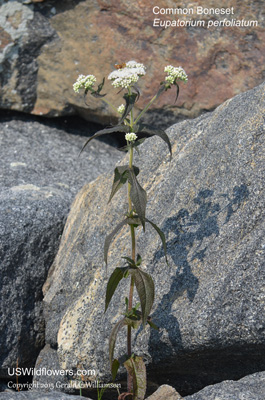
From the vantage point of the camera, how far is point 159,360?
2326 mm

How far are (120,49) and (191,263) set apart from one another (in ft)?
8.14

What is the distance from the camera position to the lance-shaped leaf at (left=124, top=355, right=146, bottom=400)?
85.4 inches

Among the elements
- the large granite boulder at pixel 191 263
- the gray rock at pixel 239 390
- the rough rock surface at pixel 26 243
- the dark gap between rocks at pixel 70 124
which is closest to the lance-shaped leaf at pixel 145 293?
the large granite boulder at pixel 191 263

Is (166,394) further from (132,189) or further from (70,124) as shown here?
(70,124)

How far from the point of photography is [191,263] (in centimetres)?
237

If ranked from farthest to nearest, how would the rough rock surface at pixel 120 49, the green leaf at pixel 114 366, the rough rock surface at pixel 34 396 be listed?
the rough rock surface at pixel 120 49, the green leaf at pixel 114 366, the rough rock surface at pixel 34 396

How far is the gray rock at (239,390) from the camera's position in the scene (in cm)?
203

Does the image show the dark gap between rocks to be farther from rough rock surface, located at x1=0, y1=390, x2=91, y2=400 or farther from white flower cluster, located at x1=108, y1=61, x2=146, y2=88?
rough rock surface, located at x1=0, y1=390, x2=91, y2=400

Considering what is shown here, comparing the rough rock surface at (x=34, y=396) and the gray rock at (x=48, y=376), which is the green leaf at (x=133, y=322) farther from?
the gray rock at (x=48, y=376)

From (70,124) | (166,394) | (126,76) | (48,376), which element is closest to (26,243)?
(48,376)

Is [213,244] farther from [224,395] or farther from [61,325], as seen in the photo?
[61,325]

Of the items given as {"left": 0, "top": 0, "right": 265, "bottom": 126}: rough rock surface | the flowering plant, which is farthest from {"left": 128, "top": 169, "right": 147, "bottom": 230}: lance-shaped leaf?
{"left": 0, "top": 0, "right": 265, "bottom": 126}: rough rock surface

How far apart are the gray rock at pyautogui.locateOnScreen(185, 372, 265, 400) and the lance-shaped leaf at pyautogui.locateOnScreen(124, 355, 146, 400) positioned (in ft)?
0.62

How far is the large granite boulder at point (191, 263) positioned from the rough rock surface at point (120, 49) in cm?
129
